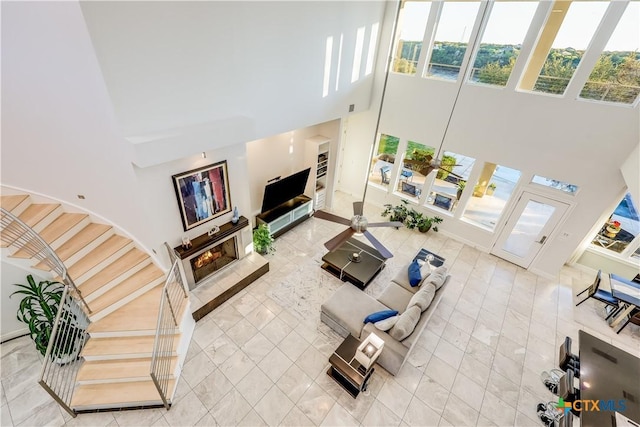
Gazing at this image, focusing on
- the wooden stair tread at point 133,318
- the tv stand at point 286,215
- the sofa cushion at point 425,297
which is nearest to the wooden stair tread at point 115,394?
the wooden stair tread at point 133,318

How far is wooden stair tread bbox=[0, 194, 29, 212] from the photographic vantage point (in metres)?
5.39

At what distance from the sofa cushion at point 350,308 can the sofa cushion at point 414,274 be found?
89cm

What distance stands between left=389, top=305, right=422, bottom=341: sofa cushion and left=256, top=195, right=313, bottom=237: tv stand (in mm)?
3870

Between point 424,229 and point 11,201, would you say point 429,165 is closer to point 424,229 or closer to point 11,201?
point 424,229

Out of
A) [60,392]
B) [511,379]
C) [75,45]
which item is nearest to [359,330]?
[511,379]

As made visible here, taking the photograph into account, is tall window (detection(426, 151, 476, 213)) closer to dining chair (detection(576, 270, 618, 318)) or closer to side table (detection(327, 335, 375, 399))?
dining chair (detection(576, 270, 618, 318))

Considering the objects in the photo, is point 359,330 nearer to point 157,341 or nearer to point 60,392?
point 157,341

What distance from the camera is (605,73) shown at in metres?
5.26

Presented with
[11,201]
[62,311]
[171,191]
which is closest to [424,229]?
[171,191]

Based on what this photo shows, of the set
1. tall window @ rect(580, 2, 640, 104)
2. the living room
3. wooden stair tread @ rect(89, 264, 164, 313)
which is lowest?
wooden stair tread @ rect(89, 264, 164, 313)

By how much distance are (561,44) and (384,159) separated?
15.4 feet

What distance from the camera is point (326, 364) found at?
4887mm

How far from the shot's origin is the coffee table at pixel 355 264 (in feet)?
20.6

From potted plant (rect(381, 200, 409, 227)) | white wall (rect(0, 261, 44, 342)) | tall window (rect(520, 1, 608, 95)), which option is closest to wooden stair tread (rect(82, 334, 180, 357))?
white wall (rect(0, 261, 44, 342))
